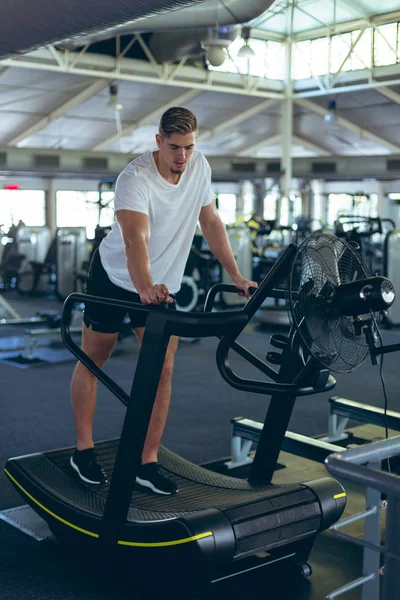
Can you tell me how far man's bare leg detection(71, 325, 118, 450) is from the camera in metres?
2.62

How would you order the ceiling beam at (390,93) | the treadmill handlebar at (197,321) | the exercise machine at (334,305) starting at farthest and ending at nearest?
1. the ceiling beam at (390,93)
2. the treadmill handlebar at (197,321)
3. the exercise machine at (334,305)

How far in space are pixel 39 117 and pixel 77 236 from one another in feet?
18.9

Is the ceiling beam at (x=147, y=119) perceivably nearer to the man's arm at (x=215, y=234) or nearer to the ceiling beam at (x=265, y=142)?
the ceiling beam at (x=265, y=142)

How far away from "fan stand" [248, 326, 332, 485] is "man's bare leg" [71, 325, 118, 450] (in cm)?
61

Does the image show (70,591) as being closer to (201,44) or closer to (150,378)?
(150,378)

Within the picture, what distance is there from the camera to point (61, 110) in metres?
14.3

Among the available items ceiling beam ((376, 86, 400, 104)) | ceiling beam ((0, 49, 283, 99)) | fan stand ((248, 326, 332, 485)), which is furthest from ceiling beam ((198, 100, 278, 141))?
fan stand ((248, 326, 332, 485))

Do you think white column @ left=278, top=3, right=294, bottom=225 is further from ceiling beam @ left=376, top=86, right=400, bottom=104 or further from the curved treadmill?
the curved treadmill

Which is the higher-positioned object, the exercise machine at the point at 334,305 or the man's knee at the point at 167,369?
the exercise machine at the point at 334,305

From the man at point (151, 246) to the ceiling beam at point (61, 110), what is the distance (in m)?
11.6

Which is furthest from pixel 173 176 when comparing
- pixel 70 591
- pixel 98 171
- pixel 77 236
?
pixel 98 171

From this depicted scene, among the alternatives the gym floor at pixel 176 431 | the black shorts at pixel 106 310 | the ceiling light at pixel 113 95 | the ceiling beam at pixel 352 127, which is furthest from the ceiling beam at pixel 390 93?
the black shorts at pixel 106 310

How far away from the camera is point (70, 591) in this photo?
221 centimetres

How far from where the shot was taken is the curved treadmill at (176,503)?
2082 millimetres
